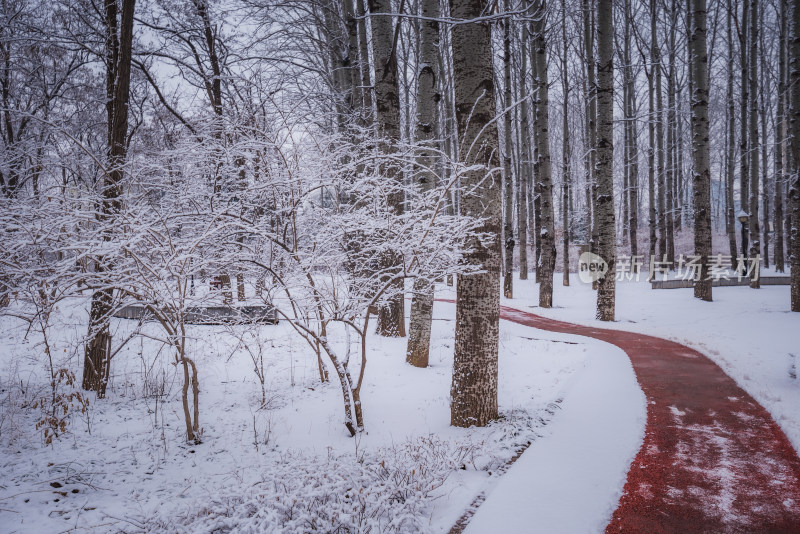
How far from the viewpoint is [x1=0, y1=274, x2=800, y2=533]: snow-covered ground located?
10.2 feet

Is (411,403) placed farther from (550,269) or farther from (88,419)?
(550,269)

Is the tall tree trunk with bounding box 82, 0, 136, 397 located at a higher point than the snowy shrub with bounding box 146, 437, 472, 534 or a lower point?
higher

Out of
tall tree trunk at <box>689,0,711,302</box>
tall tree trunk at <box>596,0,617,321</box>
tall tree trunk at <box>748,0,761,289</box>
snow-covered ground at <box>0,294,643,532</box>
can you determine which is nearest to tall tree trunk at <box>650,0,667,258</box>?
tall tree trunk at <box>748,0,761,289</box>

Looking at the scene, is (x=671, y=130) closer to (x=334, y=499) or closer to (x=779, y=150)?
(x=779, y=150)

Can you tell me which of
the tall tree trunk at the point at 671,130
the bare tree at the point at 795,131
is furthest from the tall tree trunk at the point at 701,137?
the tall tree trunk at the point at 671,130

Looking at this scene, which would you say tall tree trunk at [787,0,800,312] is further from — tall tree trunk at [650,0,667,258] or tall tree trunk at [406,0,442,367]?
tall tree trunk at [406,0,442,367]

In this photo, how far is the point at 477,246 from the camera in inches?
173

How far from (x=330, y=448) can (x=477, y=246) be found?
2671 millimetres

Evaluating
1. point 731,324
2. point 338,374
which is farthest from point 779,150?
point 338,374

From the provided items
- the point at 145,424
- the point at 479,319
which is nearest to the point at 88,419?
the point at 145,424

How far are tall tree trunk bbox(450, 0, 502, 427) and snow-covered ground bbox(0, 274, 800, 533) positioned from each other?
422 millimetres

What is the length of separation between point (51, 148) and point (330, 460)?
6515 millimetres

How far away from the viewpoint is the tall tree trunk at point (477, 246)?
14.3ft

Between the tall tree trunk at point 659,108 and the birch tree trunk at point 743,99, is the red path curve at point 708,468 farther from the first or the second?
the birch tree trunk at point 743,99
